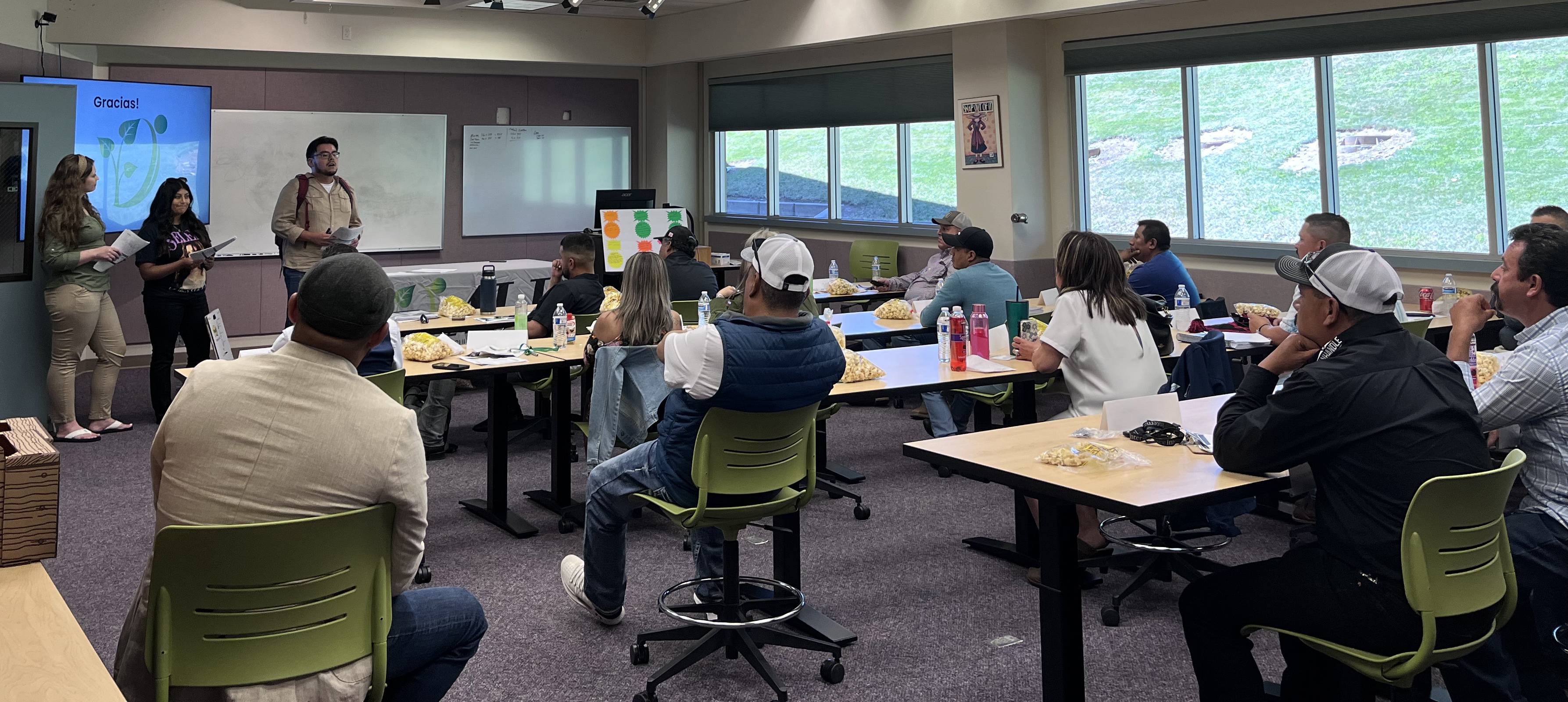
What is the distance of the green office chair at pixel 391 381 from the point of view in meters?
3.79

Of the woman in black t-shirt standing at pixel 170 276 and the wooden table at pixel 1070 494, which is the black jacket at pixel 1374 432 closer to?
the wooden table at pixel 1070 494

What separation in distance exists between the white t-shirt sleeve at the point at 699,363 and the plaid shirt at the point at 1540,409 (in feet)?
6.48

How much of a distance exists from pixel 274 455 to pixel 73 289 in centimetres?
565

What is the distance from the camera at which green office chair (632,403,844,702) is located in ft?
10.1

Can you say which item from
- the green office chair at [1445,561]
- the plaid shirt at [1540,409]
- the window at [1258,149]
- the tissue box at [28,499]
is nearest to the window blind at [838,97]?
the window at [1258,149]

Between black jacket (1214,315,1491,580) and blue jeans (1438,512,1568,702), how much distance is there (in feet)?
1.93

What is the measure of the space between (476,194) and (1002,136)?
5367 mm

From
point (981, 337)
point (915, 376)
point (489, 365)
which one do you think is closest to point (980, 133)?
point (981, 337)

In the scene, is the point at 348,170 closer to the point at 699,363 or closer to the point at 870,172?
the point at 870,172

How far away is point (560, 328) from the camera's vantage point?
5.26 m

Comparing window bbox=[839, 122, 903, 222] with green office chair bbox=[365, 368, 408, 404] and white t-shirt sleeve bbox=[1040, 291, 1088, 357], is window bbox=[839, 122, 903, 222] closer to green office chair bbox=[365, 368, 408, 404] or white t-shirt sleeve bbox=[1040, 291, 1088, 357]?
white t-shirt sleeve bbox=[1040, 291, 1088, 357]

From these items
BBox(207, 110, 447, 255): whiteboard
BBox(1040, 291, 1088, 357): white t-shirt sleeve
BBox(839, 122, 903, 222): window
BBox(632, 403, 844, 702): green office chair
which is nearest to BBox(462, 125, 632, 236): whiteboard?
BBox(207, 110, 447, 255): whiteboard

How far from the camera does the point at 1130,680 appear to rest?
10.6 ft

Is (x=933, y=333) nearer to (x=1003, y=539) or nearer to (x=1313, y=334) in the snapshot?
(x=1003, y=539)
